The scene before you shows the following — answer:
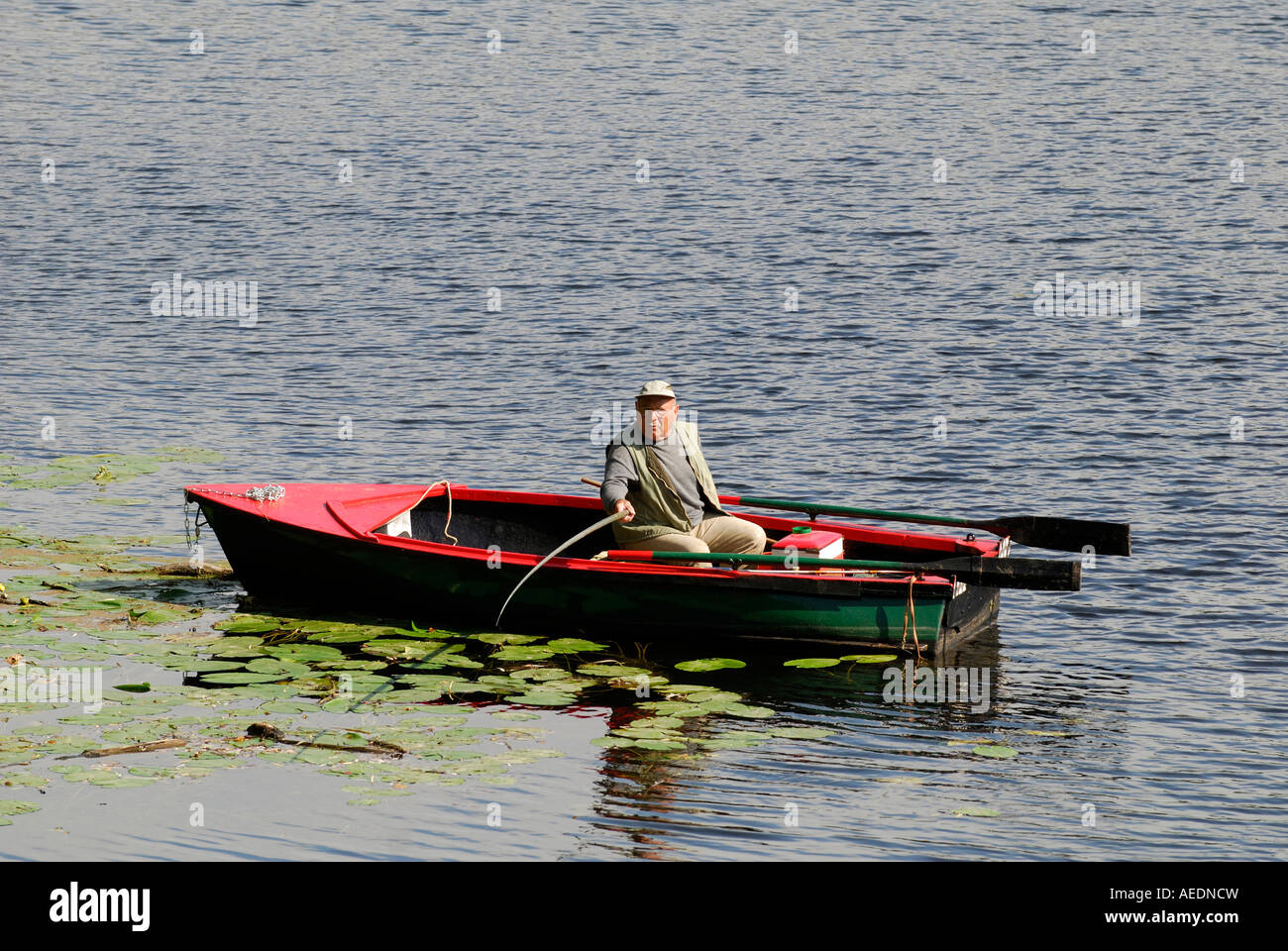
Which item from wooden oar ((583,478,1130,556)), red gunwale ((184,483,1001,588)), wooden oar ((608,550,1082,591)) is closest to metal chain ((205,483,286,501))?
red gunwale ((184,483,1001,588))

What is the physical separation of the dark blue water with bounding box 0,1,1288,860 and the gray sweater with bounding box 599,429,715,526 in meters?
1.64

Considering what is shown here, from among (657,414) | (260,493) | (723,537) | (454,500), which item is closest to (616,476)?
(657,414)

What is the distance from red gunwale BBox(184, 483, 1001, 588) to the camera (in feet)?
38.1

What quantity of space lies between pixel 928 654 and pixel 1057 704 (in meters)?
0.91

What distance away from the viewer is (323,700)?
1055 centimetres

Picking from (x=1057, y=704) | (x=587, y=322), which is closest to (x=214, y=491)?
(x=1057, y=704)

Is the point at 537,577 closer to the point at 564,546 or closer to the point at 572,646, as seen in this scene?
the point at 564,546

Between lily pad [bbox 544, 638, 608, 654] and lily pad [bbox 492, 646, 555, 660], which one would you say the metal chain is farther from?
lily pad [bbox 544, 638, 608, 654]

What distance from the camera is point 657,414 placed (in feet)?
38.8

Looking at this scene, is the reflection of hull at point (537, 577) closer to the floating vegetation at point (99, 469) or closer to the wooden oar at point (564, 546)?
the wooden oar at point (564, 546)

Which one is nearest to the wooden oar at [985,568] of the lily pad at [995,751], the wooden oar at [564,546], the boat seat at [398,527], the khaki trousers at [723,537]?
the khaki trousers at [723,537]

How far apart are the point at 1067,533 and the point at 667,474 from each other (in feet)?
9.49

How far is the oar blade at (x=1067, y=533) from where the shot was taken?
38.2 ft
